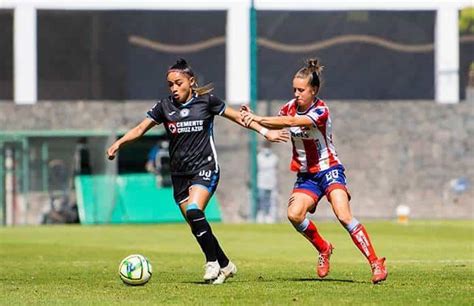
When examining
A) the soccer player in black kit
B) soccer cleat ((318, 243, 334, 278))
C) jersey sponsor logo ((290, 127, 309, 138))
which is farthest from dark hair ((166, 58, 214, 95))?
soccer cleat ((318, 243, 334, 278))

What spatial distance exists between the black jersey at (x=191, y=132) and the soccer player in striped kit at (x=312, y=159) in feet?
1.54

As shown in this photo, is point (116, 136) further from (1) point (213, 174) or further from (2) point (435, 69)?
(1) point (213, 174)

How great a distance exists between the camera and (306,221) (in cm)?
1479

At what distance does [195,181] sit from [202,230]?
55 cm

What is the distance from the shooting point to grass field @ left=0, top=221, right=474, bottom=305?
1260 centimetres

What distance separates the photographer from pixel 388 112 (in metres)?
42.6

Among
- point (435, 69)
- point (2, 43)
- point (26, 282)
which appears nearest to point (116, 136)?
point (2, 43)

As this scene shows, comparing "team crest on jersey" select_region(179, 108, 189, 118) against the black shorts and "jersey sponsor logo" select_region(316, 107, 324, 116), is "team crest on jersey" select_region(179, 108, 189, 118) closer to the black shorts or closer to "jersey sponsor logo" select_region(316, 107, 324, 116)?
the black shorts

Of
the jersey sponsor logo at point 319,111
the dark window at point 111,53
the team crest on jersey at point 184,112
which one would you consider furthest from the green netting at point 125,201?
the jersey sponsor logo at point 319,111

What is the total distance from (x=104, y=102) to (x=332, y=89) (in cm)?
689

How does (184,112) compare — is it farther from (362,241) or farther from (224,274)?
(362,241)

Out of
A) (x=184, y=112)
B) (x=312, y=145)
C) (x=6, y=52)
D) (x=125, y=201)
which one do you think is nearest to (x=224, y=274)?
(x=312, y=145)

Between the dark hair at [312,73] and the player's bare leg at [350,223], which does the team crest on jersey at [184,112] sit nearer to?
the dark hair at [312,73]

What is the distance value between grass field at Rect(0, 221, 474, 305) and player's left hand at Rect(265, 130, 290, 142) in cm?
143
